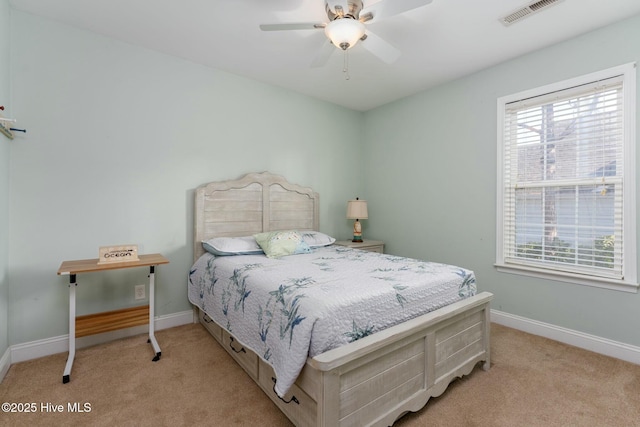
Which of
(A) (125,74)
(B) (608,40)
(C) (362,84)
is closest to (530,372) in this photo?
(B) (608,40)

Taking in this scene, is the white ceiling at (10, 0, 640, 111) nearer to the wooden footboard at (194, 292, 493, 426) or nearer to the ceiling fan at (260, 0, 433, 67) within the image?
the ceiling fan at (260, 0, 433, 67)

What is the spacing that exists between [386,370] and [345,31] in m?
1.95

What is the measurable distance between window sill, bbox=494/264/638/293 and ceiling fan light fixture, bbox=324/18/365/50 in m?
2.43

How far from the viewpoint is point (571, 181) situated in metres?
2.45

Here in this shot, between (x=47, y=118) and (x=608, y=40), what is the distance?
4306 mm

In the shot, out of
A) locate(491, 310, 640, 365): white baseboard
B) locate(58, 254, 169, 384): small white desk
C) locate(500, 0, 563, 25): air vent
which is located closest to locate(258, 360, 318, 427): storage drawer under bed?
locate(58, 254, 169, 384): small white desk

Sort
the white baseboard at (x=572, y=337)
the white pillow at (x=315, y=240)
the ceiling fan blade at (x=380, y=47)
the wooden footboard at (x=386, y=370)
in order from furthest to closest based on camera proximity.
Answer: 1. the white pillow at (x=315, y=240)
2. the white baseboard at (x=572, y=337)
3. the ceiling fan blade at (x=380, y=47)
4. the wooden footboard at (x=386, y=370)

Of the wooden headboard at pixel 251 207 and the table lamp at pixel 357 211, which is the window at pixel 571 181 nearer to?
the table lamp at pixel 357 211

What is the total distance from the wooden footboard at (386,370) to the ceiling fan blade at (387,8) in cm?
176

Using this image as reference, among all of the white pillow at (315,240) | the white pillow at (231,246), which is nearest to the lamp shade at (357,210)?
the white pillow at (315,240)

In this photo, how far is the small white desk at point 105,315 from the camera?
193cm

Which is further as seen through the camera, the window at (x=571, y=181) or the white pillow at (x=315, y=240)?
the white pillow at (x=315, y=240)

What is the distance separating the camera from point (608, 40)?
2.24m

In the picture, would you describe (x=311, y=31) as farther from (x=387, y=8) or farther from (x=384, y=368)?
(x=384, y=368)
